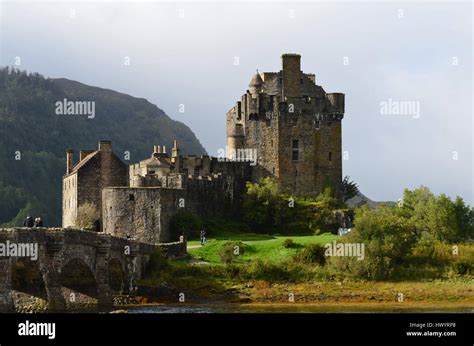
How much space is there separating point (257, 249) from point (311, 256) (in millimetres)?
3600

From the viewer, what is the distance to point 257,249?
85.4m

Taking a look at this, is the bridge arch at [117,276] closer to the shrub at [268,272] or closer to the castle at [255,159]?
the shrub at [268,272]

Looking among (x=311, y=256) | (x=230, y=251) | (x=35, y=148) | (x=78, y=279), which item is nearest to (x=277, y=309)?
(x=230, y=251)

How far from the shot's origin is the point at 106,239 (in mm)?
75625

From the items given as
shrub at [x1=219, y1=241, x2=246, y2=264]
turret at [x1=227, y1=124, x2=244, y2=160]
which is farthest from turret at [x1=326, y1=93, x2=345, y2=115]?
shrub at [x1=219, y1=241, x2=246, y2=264]

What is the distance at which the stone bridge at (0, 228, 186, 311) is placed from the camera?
65.4 metres

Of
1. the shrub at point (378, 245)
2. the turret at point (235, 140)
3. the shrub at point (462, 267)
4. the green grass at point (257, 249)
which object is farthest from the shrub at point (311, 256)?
the turret at point (235, 140)

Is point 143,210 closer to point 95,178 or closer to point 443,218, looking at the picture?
point 95,178

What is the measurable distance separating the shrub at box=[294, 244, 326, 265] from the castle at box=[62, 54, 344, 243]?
10971 mm

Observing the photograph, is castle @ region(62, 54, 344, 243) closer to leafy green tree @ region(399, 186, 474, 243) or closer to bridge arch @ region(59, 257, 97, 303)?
leafy green tree @ region(399, 186, 474, 243)

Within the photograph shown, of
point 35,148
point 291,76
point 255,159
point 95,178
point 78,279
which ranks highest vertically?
point 35,148

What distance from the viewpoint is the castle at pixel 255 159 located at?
310 ft

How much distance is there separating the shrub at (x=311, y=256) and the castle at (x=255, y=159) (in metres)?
11.0
